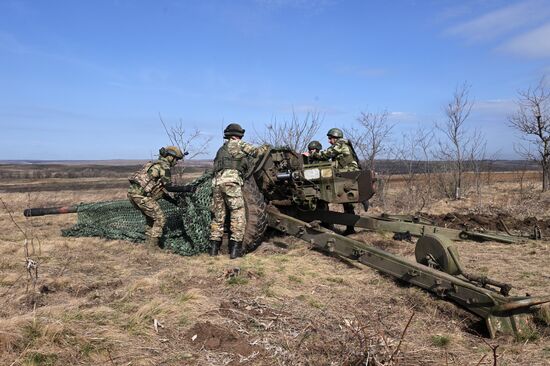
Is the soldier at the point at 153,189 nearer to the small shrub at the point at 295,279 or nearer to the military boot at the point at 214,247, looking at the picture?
the military boot at the point at 214,247

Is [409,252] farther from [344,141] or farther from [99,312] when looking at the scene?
[99,312]

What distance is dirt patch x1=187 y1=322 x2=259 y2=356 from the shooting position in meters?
3.59

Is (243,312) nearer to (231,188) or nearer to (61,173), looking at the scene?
(231,188)

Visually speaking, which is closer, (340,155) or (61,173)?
(340,155)

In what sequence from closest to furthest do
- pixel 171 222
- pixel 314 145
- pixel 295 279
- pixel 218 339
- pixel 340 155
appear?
pixel 218 339, pixel 295 279, pixel 171 222, pixel 340 155, pixel 314 145

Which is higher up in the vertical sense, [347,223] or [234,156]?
[234,156]

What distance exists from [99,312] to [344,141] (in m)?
5.94

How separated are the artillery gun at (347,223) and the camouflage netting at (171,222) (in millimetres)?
440

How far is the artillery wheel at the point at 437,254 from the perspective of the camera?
494 centimetres

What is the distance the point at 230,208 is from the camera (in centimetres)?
703

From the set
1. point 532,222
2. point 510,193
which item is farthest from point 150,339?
point 510,193

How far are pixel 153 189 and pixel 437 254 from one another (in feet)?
16.2

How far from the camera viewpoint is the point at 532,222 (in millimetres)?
9797

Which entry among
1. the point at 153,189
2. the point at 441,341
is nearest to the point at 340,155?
the point at 153,189
